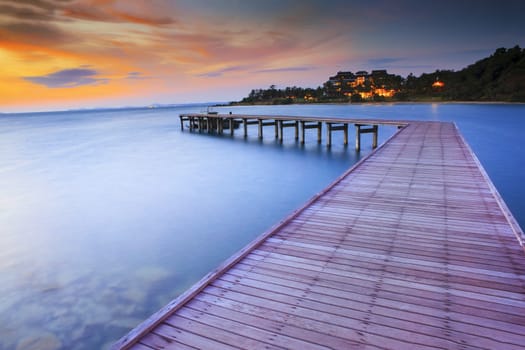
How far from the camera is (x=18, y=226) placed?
839 cm

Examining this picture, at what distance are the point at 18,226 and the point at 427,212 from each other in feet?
31.2

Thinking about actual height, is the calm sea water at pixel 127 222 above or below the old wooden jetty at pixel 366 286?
below

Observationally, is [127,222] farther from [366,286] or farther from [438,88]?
[438,88]

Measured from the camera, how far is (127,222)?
8.32 metres

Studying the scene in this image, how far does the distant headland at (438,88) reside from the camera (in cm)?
6619

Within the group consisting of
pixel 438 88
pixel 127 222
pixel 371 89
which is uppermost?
pixel 371 89

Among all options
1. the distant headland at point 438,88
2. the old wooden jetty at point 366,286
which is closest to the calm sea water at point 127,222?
the old wooden jetty at point 366,286

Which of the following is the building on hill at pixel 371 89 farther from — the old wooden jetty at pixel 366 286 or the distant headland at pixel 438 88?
the old wooden jetty at pixel 366 286

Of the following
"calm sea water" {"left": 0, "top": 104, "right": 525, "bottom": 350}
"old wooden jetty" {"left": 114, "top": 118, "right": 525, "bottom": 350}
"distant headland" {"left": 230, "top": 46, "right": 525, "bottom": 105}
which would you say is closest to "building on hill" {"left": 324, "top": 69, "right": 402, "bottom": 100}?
"distant headland" {"left": 230, "top": 46, "right": 525, "bottom": 105}

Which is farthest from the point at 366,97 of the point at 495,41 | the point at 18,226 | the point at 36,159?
the point at 18,226

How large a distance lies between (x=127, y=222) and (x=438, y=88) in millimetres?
100554

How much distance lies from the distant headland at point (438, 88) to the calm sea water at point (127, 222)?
202ft

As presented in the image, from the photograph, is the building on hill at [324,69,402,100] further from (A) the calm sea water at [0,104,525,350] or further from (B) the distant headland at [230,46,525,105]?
(A) the calm sea water at [0,104,525,350]

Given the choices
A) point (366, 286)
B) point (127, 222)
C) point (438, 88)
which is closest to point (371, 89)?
point (438, 88)
